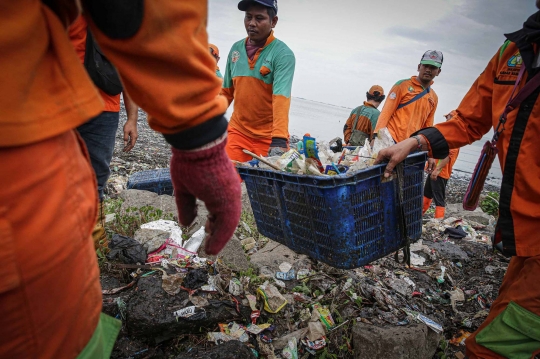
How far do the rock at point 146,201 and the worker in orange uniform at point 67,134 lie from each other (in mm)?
3899

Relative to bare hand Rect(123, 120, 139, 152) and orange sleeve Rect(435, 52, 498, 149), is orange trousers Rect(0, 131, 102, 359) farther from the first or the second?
bare hand Rect(123, 120, 139, 152)

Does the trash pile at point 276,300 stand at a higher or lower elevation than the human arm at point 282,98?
lower

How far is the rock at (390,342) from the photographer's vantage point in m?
2.43

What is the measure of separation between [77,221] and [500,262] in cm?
519

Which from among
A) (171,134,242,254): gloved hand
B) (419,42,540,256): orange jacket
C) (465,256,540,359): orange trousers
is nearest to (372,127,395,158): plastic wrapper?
(419,42,540,256): orange jacket

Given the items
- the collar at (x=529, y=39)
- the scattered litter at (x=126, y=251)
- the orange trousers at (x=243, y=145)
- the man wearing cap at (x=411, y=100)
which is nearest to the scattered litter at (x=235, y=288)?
the scattered litter at (x=126, y=251)

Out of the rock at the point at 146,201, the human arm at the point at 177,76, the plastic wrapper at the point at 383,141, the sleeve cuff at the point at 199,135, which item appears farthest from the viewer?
the rock at the point at 146,201

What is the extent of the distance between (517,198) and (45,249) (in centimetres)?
224

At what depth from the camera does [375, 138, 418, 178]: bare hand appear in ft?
7.25

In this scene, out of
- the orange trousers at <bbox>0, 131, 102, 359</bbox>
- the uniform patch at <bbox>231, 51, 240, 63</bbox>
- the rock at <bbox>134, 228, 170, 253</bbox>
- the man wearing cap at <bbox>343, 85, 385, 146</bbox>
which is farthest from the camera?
the man wearing cap at <bbox>343, 85, 385, 146</bbox>

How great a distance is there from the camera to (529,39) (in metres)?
1.94

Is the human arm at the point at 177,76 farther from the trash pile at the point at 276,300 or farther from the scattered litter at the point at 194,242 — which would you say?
the scattered litter at the point at 194,242

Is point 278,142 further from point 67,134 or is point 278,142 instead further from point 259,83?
point 67,134

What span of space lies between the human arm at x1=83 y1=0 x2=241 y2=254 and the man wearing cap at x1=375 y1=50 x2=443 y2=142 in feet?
17.3
